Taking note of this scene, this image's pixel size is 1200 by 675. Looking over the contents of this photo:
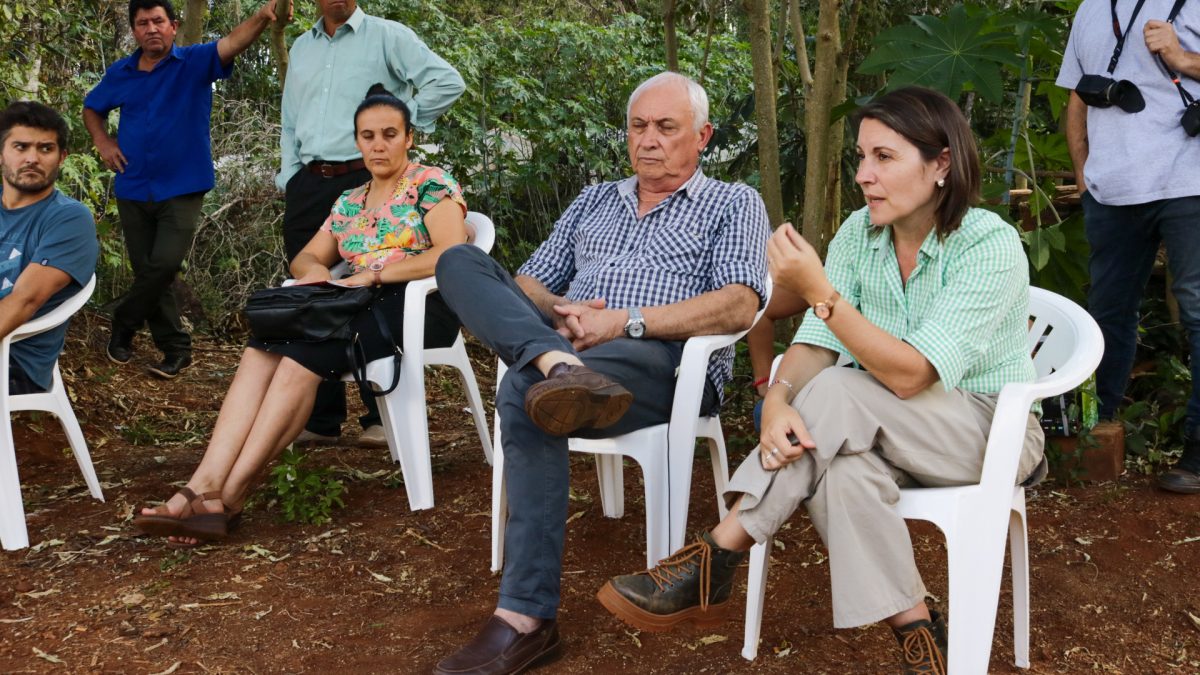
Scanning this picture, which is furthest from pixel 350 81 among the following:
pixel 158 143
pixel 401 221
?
pixel 158 143

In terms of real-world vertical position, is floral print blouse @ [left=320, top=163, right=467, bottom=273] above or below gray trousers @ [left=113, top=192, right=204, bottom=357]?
above

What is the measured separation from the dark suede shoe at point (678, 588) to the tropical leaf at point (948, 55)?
62.3 inches

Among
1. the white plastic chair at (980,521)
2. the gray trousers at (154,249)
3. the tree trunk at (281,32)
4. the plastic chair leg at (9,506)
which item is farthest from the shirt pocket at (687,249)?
the gray trousers at (154,249)

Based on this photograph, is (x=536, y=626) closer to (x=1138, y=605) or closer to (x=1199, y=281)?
(x=1138, y=605)

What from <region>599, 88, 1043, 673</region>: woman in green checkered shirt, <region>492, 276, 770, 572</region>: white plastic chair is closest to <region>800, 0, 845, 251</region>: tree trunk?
<region>492, 276, 770, 572</region>: white plastic chair

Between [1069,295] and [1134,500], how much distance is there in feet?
2.46

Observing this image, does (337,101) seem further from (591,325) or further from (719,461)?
(719,461)

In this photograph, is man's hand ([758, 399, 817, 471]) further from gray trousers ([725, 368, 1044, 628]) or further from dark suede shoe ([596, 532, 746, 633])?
dark suede shoe ([596, 532, 746, 633])

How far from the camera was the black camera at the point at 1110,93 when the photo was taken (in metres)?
3.12

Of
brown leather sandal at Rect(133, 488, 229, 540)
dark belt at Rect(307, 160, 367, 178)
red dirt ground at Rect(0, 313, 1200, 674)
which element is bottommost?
red dirt ground at Rect(0, 313, 1200, 674)

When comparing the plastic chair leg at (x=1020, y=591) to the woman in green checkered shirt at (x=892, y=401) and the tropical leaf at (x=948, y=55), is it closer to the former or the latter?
the woman in green checkered shirt at (x=892, y=401)

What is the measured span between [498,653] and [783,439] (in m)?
0.70

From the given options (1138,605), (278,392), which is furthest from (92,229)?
(1138,605)

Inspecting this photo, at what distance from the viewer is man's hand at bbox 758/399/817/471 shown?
→ 202 centimetres
